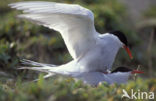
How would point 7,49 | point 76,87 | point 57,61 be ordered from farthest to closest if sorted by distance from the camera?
point 57,61 → point 7,49 → point 76,87

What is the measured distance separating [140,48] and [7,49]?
3785mm

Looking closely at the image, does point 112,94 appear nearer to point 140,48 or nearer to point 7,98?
point 7,98

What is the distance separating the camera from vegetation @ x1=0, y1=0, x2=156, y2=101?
3.63 metres

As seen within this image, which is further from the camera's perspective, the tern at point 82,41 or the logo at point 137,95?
the tern at point 82,41

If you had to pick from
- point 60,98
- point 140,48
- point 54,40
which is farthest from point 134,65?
point 60,98

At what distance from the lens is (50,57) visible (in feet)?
23.9

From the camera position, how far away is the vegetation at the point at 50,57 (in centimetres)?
363

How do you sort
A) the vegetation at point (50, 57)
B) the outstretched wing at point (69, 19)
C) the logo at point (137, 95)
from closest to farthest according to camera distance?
1. the vegetation at point (50, 57)
2. the logo at point (137, 95)
3. the outstretched wing at point (69, 19)

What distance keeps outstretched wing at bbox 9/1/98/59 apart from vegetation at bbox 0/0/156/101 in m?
0.46

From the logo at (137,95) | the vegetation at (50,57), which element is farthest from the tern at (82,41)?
the logo at (137,95)

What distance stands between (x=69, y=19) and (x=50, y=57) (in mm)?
2536

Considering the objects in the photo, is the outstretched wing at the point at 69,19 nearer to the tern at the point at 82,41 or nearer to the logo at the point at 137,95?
the tern at the point at 82,41

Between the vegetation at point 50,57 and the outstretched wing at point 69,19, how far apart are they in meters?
0.46

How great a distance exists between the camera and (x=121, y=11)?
10.1 meters
